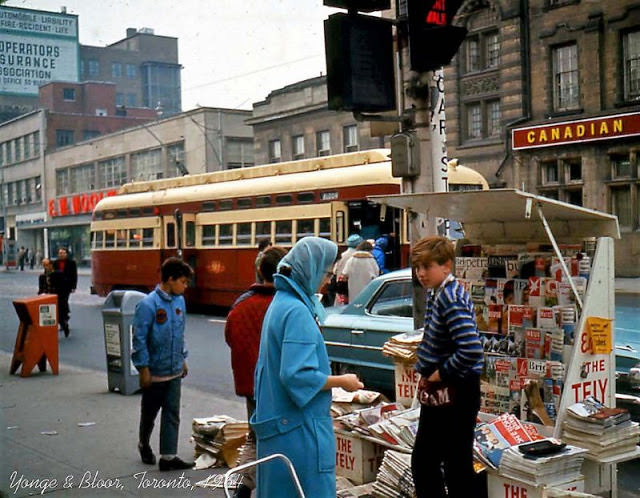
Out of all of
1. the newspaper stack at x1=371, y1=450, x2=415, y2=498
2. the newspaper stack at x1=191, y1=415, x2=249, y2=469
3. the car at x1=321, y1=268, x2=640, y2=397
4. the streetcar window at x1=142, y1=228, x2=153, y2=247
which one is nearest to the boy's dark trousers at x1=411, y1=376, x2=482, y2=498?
the newspaper stack at x1=371, y1=450, x2=415, y2=498

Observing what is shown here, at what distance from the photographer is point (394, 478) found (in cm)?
577

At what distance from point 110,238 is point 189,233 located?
547 cm

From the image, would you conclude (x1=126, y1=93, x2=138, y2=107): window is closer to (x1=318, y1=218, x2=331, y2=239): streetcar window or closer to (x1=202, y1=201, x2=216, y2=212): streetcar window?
(x1=202, y1=201, x2=216, y2=212): streetcar window

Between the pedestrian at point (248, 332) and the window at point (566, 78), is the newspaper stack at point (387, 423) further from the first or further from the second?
the window at point (566, 78)

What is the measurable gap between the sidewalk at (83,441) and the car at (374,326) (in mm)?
1423

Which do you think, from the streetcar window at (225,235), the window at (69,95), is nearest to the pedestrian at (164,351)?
the streetcar window at (225,235)

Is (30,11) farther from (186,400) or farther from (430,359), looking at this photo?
(186,400)

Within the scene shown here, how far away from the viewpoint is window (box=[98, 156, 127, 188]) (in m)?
58.8

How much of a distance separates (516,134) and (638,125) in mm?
5247

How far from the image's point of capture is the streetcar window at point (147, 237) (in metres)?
25.3

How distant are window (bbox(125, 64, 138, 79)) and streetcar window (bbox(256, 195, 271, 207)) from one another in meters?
56.0

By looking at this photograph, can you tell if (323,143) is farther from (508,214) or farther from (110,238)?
(508,214)

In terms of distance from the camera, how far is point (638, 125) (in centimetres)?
2416

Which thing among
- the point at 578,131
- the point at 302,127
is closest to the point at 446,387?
the point at 578,131
